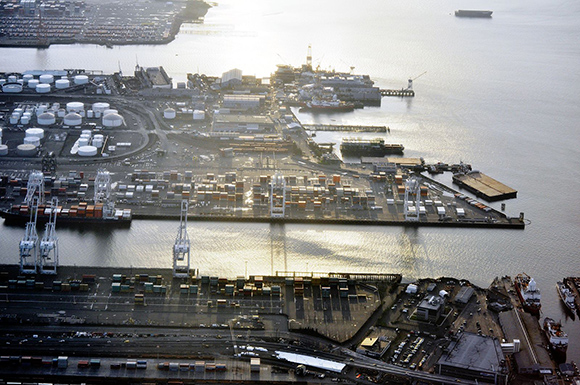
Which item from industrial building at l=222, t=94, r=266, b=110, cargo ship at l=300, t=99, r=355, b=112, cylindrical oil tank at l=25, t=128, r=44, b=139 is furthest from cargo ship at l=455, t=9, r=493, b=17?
cylindrical oil tank at l=25, t=128, r=44, b=139

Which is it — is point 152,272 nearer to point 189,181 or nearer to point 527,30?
point 189,181

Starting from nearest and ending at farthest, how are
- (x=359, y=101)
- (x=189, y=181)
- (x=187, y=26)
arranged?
(x=189, y=181) → (x=359, y=101) → (x=187, y=26)

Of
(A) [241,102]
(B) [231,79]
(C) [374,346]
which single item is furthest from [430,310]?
(B) [231,79]

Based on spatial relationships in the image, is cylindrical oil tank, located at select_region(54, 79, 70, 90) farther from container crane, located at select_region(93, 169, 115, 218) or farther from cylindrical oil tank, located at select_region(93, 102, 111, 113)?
container crane, located at select_region(93, 169, 115, 218)

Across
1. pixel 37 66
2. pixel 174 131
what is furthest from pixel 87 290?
pixel 37 66

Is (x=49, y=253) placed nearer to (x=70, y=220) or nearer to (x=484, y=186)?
(x=70, y=220)

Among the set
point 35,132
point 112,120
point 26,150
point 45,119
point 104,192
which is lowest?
point 104,192
